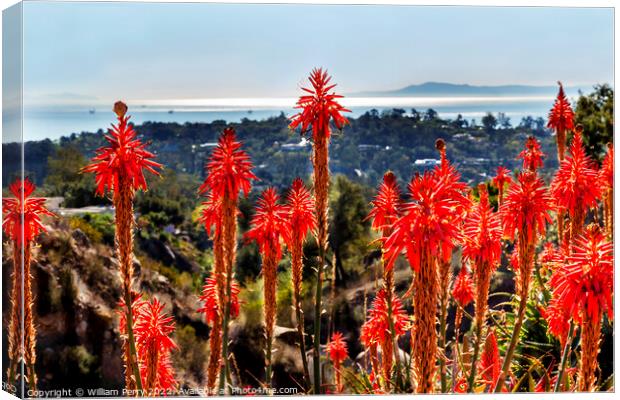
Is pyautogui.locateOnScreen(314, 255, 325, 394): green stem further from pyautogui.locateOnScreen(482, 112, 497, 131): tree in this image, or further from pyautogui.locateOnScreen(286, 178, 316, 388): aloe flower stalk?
pyautogui.locateOnScreen(482, 112, 497, 131): tree

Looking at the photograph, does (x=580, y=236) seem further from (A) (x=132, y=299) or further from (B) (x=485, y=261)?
(A) (x=132, y=299)

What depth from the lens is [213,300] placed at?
8.16 metres

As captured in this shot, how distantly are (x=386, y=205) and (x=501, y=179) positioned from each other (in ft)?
4.02

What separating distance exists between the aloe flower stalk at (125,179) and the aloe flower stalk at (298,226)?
1166mm

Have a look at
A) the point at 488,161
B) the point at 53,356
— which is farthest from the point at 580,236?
the point at 53,356

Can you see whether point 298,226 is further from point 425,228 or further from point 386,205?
point 425,228

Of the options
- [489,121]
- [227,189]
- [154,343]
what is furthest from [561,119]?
[154,343]

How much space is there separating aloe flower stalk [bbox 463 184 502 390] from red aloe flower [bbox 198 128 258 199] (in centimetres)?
180

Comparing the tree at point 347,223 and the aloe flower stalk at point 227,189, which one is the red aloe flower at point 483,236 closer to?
the tree at point 347,223

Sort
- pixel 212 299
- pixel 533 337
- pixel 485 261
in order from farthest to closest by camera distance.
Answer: pixel 533 337, pixel 212 299, pixel 485 261

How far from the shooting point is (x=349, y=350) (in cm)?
849

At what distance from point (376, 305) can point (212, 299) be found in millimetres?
1415

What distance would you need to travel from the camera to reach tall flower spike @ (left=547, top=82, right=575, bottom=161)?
8.74 meters

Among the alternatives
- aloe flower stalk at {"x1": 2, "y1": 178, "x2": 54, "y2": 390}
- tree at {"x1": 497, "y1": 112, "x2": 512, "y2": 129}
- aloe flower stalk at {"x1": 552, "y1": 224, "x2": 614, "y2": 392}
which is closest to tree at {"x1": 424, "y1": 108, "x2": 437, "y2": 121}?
tree at {"x1": 497, "y1": 112, "x2": 512, "y2": 129}
